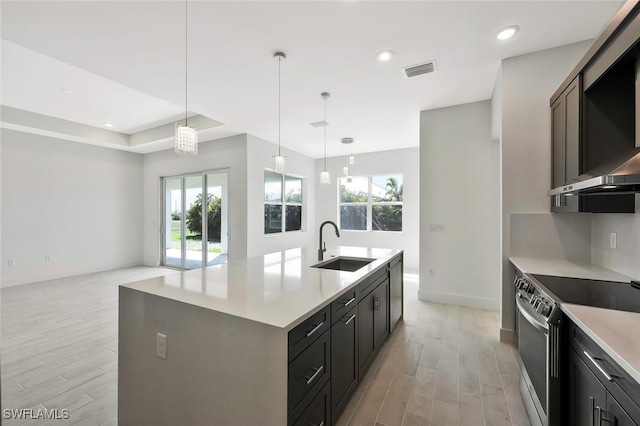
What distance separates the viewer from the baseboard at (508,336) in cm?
277

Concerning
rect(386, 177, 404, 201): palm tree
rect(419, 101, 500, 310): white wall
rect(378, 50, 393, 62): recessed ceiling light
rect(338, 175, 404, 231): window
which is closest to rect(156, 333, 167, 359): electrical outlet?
rect(378, 50, 393, 62): recessed ceiling light

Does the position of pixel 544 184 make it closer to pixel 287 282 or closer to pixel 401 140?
pixel 287 282

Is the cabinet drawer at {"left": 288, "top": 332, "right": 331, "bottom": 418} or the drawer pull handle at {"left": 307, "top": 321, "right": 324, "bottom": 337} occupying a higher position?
the drawer pull handle at {"left": 307, "top": 321, "right": 324, "bottom": 337}

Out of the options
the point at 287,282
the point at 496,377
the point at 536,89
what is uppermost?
the point at 536,89

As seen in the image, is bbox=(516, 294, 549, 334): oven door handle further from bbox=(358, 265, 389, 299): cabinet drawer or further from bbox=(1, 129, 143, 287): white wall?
bbox=(1, 129, 143, 287): white wall

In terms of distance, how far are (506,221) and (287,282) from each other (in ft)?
8.03

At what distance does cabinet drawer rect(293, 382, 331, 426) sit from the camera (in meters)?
1.29

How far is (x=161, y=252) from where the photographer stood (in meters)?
6.71

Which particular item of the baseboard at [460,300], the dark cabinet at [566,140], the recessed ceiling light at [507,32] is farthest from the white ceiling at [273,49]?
the baseboard at [460,300]

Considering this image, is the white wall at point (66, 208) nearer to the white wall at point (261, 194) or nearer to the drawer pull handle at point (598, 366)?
the white wall at point (261, 194)

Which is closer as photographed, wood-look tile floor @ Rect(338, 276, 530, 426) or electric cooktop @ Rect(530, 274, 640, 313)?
electric cooktop @ Rect(530, 274, 640, 313)

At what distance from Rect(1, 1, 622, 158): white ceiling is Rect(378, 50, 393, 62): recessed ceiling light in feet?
0.26

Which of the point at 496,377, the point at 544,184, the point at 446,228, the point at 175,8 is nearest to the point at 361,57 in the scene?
the point at 175,8

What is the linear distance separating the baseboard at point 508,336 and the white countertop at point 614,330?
5.72 feet
